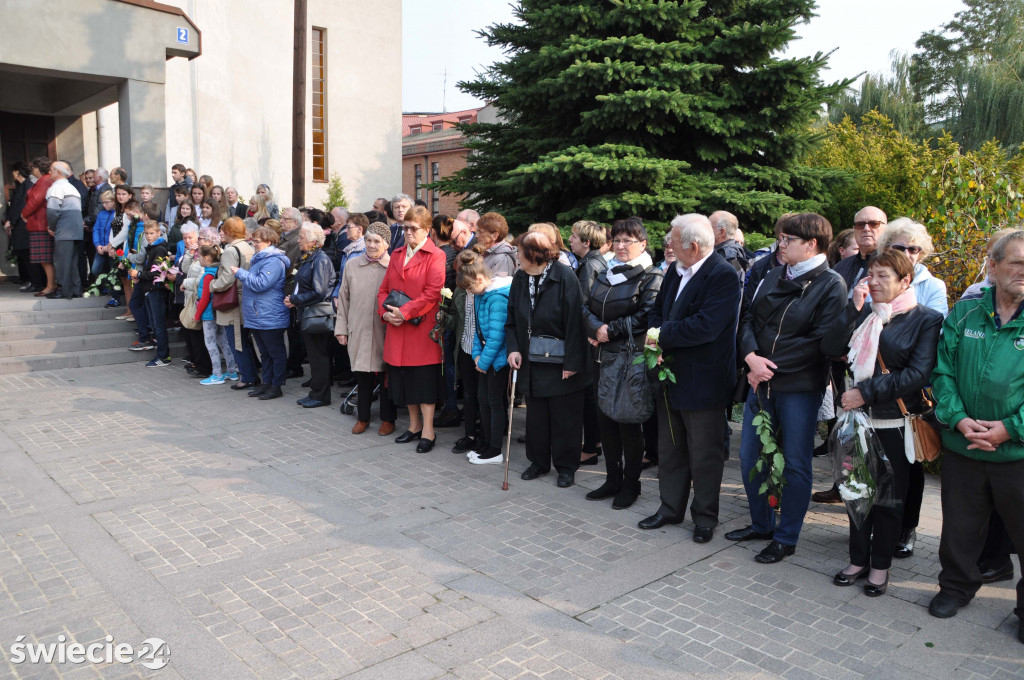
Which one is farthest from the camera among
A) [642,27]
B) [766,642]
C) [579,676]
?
[642,27]

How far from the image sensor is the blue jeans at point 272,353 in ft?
29.8

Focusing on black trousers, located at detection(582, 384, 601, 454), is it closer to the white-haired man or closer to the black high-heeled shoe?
the white-haired man

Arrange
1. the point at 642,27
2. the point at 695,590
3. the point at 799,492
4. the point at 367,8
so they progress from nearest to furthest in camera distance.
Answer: the point at 695,590, the point at 799,492, the point at 642,27, the point at 367,8

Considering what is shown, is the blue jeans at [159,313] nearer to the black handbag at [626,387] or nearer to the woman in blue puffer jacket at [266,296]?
the woman in blue puffer jacket at [266,296]

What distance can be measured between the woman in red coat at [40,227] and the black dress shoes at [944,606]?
13.3 metres

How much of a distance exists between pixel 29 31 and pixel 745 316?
44.2ft

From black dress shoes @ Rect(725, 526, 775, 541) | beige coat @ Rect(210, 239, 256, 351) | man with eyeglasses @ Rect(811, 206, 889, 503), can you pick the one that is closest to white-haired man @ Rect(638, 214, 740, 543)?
black dress shoes @ Rect(725, 526, 775, 541)

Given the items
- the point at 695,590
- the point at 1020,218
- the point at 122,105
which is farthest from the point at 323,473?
the point at 122,105

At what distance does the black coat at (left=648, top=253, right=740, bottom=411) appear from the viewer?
16.3ft

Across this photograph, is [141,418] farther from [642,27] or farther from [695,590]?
[642,27]

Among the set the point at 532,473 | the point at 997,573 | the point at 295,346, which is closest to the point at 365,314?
the point at 532,473

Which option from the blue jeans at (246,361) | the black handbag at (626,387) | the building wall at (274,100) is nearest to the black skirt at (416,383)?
the black handbag at (626,387)

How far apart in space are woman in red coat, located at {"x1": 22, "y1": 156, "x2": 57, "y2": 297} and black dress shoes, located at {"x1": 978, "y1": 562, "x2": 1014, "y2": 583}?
13420mm

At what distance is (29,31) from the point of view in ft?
42.8
